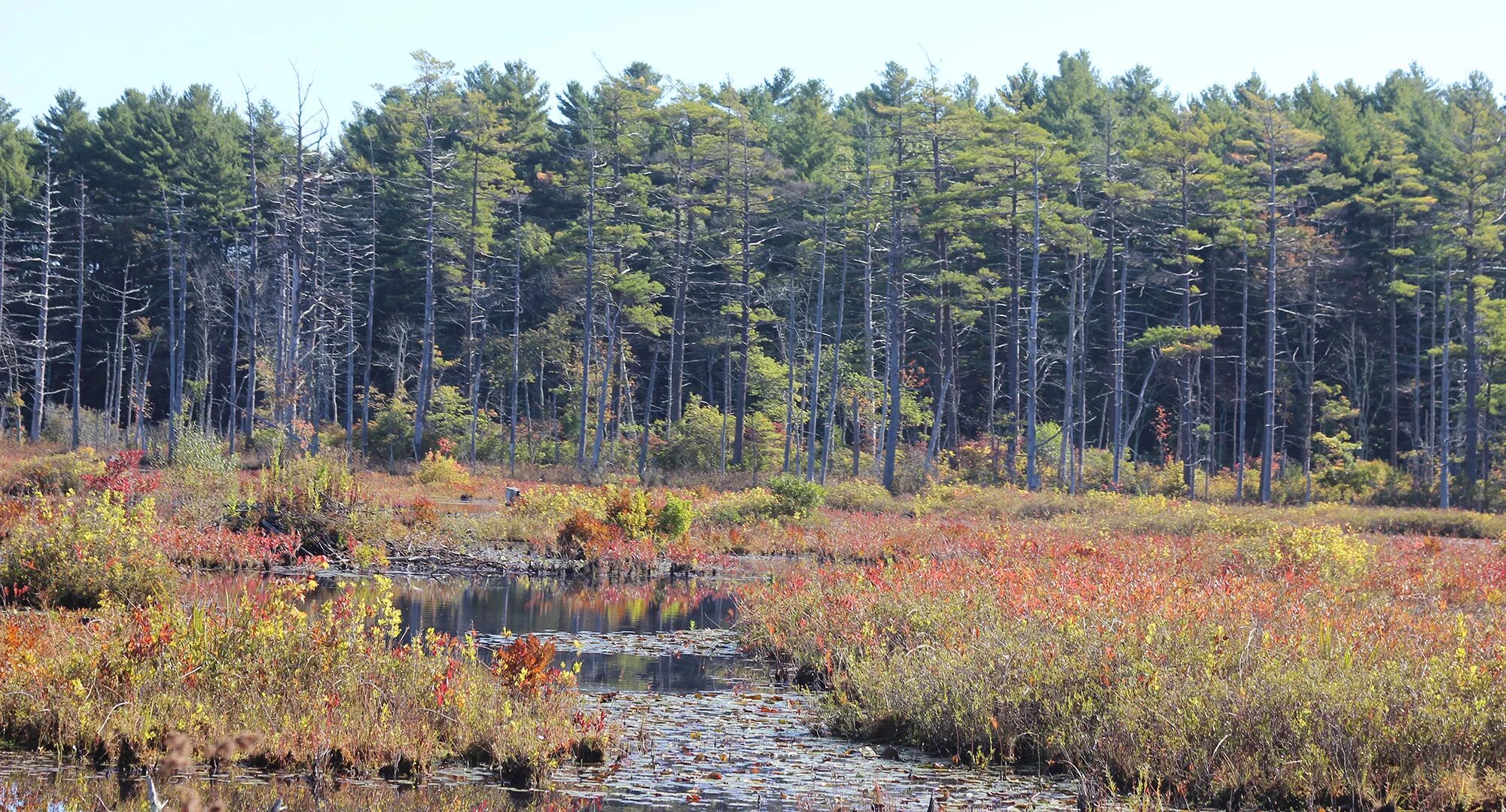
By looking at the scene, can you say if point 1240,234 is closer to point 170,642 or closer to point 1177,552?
point 1177,552

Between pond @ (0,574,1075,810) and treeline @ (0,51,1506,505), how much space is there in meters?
30.9

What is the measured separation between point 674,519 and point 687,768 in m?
17.1

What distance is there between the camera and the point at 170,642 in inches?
395

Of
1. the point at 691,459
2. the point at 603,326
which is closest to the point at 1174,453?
the point at 691,459

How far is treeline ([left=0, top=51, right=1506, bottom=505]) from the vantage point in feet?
158

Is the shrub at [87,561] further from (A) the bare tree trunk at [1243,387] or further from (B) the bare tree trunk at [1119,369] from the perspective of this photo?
(A) the bare tree trunk at [1243,387]

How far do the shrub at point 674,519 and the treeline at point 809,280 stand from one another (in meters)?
20.1

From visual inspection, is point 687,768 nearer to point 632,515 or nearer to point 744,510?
point 632,515

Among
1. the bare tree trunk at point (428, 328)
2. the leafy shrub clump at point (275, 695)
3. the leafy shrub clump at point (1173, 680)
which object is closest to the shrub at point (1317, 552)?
the leafy shrub clump at point (1173, 680)

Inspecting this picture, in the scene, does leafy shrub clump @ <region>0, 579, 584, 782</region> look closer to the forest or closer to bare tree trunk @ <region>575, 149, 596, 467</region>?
the forest

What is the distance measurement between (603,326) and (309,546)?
3594 cm

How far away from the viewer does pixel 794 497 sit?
30.7m

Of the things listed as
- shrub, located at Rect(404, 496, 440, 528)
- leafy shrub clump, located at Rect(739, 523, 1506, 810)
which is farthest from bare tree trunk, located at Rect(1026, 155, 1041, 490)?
leafy shrub clump, located at Rect(739, 523, 1506, 810)

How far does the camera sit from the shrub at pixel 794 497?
101 feet
